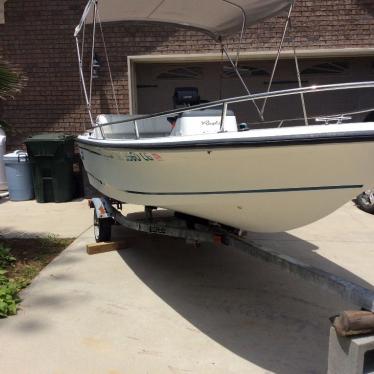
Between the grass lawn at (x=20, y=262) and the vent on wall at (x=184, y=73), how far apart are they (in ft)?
16.3

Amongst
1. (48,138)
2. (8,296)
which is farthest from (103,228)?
(48,138)

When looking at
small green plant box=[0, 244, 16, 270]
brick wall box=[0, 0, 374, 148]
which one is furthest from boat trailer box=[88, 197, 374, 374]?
brick wall box=[0, 0, 374, 148]

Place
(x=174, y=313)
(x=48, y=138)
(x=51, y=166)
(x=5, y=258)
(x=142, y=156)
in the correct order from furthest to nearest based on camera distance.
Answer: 1. (x=51, y=166)
2. (x=48, y=138)
3. (x=5, y=258)
4. (x=174, y=313)
5. (x=142, y=156)

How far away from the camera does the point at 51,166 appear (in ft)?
27.0

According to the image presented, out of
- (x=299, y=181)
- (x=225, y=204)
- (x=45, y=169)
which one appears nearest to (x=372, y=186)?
(x=299, y=181)

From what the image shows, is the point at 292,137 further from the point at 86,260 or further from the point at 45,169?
the point at 45,169

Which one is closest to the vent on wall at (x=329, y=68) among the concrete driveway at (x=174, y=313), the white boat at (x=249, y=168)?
the concrete driveway at (x=174, y=313)

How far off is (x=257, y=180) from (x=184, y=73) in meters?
6.95

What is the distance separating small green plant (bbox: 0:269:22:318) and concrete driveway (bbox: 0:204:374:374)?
3.5 inches

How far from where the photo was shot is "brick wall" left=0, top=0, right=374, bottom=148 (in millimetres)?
8898

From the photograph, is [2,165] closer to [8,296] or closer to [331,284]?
[8,296]

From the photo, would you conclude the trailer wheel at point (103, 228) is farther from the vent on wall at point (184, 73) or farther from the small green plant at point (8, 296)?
the vent on wall at point (184, 73)

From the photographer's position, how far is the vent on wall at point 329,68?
9.52 m

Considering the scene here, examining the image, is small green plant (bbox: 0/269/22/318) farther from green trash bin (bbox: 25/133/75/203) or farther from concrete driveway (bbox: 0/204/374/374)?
green trash bin (bbox: 25/133/75/203)
